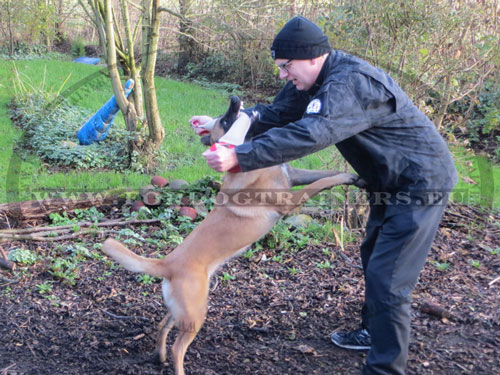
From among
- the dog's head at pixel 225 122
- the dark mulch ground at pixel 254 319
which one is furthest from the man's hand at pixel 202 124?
the dark mulch ground at pixel 254 319

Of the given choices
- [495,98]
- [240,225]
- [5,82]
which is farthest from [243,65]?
[240,225]

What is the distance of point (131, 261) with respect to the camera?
305 cm

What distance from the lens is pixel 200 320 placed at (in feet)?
10.2

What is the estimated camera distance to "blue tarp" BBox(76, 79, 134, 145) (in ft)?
→ 27.9

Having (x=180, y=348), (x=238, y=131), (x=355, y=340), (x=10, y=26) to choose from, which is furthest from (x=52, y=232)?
(x=10, y=26)

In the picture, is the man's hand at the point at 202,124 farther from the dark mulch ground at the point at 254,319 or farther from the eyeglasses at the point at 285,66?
the dark mulch ground at the point at 254,319

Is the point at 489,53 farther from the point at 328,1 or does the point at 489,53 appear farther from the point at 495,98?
the point at 495,98

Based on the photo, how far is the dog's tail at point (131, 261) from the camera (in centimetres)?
302

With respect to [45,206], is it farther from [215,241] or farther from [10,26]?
[10,26]

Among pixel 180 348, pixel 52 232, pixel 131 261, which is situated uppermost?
pixel 131 261

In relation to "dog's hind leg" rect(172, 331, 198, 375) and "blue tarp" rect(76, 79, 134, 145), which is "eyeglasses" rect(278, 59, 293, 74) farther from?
"blue tarp" rect(76, 79, 134, 145)

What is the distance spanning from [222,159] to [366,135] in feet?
2.78

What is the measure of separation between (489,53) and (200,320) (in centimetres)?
463

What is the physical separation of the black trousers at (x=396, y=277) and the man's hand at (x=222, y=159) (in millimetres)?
1009
